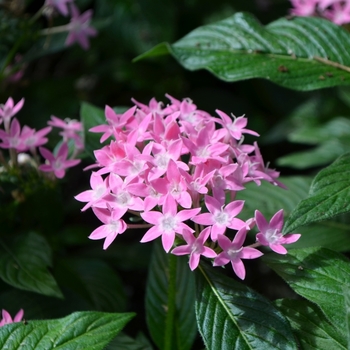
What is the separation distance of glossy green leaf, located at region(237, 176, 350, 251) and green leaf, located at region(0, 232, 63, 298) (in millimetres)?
525

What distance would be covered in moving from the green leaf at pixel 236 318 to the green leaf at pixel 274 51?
0.47m

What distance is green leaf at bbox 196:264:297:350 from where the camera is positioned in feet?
2.93

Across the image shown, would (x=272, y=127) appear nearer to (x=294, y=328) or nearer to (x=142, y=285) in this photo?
(x=142, y=285)

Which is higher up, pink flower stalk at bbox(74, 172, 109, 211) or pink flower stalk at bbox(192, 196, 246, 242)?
pink flower stalk at bbox(74, 172, 109, 211)

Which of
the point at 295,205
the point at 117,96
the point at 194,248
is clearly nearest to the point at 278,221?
the point at 194,248

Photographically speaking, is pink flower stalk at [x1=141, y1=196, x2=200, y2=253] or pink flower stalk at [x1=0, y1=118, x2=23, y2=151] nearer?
pink flower stalk at [x1=141, y1=196, x2=200, y2=253]

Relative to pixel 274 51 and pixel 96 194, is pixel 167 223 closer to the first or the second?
pixel 96 194

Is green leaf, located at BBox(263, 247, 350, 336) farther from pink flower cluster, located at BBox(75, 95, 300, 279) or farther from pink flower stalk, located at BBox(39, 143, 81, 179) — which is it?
pink flower stalk, located at BBox(39, 143, 81, 179)

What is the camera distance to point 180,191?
0.90m

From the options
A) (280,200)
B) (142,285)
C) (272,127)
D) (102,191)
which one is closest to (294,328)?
(102,191)

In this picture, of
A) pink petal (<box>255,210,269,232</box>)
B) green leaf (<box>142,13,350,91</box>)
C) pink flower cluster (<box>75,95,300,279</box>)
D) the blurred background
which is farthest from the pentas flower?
the blurred background

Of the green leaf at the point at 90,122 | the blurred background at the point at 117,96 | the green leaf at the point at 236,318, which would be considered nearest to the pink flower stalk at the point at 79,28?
the blurred background at the point at 117,96

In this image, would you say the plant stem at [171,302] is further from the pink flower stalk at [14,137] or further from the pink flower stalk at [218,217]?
the pink flower stalk at [14,137]

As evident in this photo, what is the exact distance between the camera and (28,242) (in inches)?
52.6
